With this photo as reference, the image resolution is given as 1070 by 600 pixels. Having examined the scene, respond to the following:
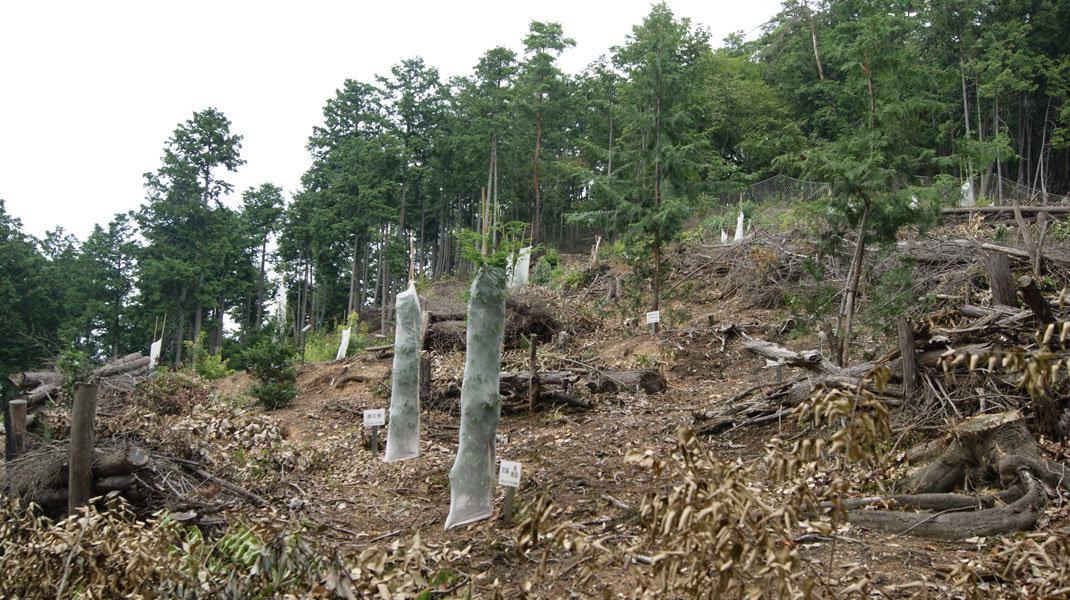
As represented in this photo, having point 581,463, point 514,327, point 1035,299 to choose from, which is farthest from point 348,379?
point 1035,299

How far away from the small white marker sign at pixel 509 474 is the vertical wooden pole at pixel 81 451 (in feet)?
10.6

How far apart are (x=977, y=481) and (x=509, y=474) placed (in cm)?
355

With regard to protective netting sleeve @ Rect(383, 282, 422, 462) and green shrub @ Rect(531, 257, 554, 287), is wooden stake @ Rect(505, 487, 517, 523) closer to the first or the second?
protective netting sleeve @ Rect(383, 282, 422, 462)

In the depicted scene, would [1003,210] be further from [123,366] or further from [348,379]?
[123,366]

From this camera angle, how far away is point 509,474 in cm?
517

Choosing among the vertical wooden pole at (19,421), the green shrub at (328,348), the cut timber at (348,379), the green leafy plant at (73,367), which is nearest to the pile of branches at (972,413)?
the vertical wooden pole at (19,421)

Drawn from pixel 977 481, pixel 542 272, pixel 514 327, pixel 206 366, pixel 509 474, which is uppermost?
pixel 542 272

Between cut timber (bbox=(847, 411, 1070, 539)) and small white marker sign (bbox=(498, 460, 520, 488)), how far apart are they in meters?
2.48

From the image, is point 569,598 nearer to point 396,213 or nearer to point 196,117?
point 396,213

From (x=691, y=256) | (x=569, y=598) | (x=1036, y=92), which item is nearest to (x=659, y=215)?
(x=691, y=256)

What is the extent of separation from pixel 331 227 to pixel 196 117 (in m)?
7.22

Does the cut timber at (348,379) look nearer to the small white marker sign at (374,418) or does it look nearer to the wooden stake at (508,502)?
the small white marker sign at (374,418)

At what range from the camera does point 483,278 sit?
5711 millimetres

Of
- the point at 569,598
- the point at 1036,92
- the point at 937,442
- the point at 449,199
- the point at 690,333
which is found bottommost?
the point at 569,598
